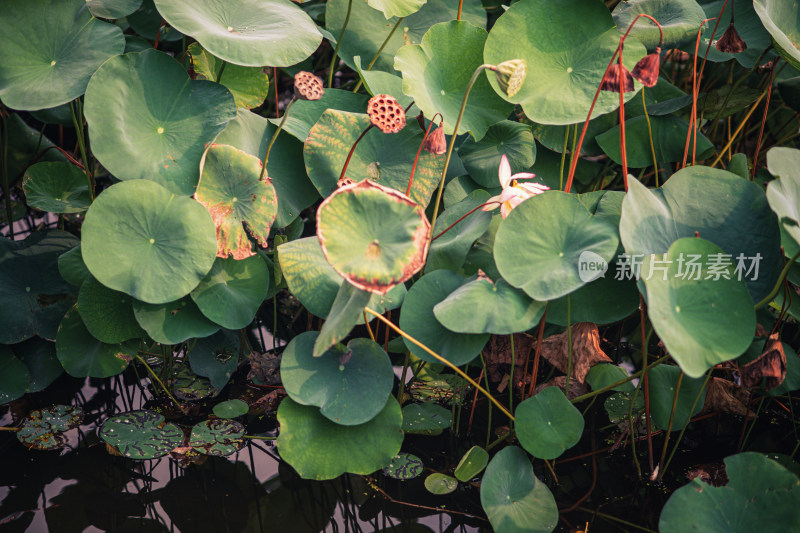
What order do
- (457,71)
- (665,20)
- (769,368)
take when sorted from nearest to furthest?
(769,368) < (457,71) < (665,20)

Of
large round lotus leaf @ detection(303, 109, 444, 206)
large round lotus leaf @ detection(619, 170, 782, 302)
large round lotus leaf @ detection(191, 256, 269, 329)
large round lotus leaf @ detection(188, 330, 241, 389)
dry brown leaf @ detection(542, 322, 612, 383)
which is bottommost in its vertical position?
large round lotus leaf @ detection(188, 330, 241, 389)

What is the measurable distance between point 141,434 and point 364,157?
987mm

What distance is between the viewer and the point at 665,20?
74.8 inches

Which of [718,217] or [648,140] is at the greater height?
A: [718,217]

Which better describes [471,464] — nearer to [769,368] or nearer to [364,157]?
[769,368]

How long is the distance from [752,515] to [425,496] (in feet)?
2.45

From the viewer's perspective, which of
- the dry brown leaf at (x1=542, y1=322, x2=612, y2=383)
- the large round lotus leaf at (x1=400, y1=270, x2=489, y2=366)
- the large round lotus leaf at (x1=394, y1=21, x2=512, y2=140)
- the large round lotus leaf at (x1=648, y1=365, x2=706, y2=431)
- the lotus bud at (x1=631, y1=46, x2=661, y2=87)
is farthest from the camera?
the large round lotus leaf at (x1=394, y1=21, x2=512, y2=140)

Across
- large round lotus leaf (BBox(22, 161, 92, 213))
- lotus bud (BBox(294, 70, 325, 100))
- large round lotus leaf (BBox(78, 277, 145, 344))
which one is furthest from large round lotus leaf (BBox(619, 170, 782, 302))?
large round lotus leaf (BBox(22, 161, 92, 213))

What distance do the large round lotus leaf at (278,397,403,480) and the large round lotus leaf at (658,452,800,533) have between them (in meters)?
0.63

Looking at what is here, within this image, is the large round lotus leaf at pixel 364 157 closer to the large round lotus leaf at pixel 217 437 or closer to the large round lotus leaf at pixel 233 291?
the large round lotus leaf at pixel 233 291

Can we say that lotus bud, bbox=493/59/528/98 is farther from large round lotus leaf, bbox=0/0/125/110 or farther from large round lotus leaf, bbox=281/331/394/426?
large round lotus leaf, bbox=0/0/125/110

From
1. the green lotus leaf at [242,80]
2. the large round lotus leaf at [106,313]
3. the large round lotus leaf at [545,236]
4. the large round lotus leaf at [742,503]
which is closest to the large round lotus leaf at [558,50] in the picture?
the large round lotus leaf at [545,236]

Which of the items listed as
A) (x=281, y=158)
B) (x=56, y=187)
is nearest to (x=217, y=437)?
(x=281, y=158)

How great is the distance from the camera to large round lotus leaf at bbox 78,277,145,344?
5.21 ft
